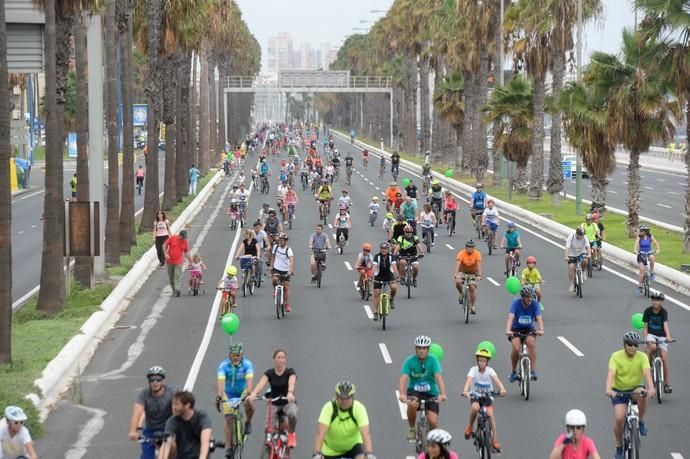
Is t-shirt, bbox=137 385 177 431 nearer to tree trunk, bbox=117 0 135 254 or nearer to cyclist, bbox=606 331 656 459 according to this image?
cyclist, bbox=606 331 656 459

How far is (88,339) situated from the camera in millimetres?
23719

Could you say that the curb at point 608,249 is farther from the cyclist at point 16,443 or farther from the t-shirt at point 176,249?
the cyclist at point 16,443

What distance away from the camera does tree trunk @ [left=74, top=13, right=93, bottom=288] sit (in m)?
31.7

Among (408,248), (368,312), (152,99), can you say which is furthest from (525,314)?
(152,99)

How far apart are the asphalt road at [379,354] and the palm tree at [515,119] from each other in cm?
2424

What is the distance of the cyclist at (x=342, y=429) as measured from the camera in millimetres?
12797

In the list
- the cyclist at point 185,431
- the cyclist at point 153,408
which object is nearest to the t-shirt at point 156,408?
the cyclist at point 153,408

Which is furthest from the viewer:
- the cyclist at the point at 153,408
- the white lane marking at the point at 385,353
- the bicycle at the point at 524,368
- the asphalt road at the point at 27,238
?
the asphalt road at the point at 27,238

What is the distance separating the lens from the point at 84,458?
52.9 feet

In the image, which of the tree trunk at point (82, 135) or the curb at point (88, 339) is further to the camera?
the tree trunk at point (82, 135)

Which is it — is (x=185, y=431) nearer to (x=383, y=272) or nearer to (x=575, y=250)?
(x=383, y=272)

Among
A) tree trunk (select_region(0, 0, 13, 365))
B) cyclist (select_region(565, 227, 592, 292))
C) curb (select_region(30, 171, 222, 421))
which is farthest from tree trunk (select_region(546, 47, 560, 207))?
tree trunk (select_region(0, 0, 13, 365))

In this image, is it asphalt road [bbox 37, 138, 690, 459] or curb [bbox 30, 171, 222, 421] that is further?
curb [bbox 30, 171, 222, 421]

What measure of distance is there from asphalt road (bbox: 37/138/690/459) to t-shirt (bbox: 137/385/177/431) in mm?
2899
